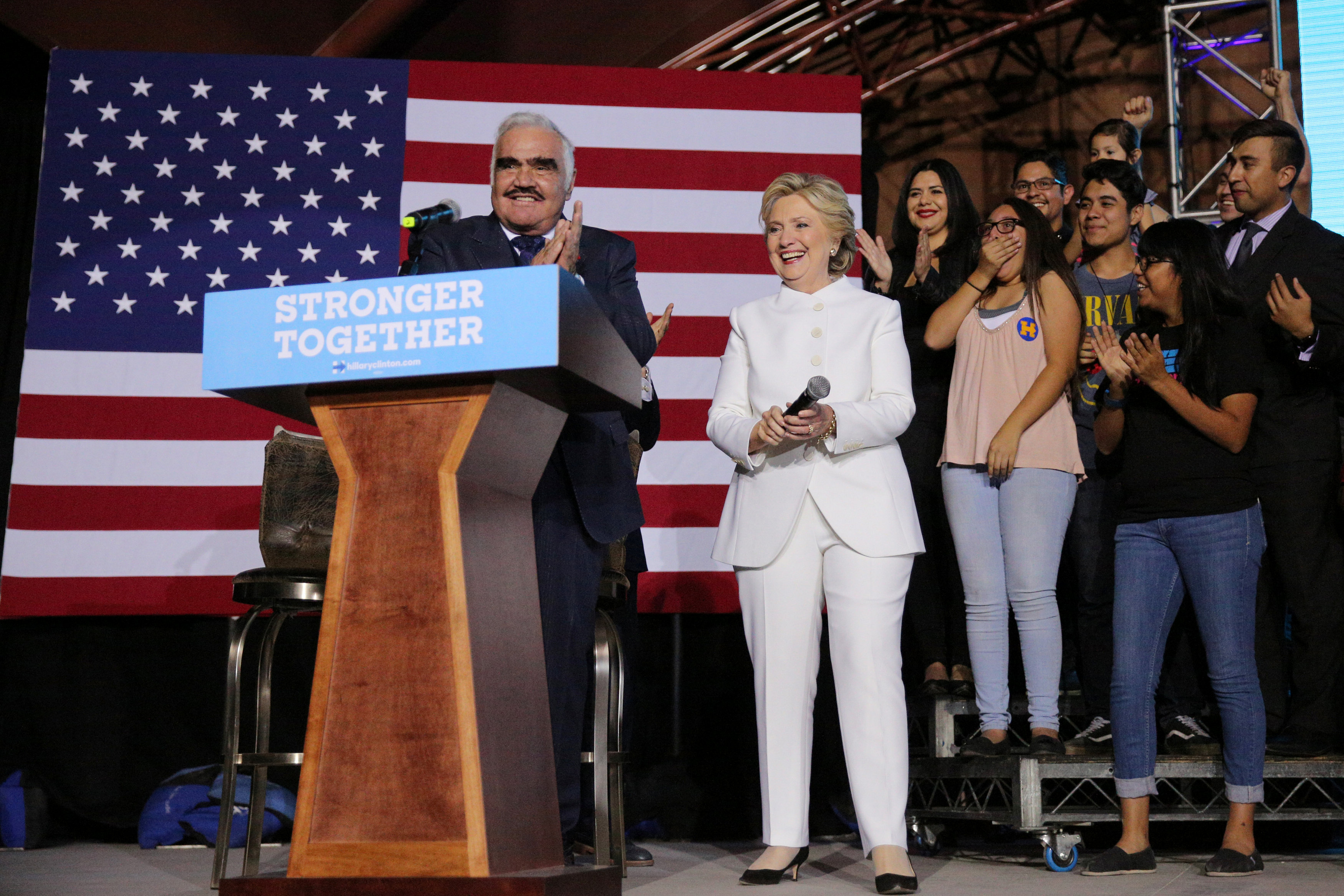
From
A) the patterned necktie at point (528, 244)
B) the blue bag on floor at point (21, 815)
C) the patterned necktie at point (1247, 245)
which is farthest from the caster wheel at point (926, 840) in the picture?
the blue bag on floor at point (21, 815)

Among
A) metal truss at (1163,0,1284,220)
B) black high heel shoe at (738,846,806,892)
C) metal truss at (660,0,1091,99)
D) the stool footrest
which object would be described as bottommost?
black high heel shoe at (738,846,806,892)

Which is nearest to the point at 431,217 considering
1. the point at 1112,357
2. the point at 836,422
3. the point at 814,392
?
the point at 814,392

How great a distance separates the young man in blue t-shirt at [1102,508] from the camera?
3191 mm

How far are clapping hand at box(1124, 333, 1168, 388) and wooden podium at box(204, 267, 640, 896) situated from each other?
1.64m

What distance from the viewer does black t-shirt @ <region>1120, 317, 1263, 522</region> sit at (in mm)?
2846

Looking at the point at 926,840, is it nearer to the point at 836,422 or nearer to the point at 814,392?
the point at 836,422

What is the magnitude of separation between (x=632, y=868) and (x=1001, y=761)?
980mm

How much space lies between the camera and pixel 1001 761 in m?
3.01

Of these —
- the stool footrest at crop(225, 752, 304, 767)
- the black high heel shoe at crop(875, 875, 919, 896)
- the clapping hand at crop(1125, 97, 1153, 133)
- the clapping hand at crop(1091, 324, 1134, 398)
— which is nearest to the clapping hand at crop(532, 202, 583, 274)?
the stool footrest at crop(225, 752, 304, 767)

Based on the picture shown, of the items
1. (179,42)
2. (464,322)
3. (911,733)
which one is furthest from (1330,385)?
(179,42)

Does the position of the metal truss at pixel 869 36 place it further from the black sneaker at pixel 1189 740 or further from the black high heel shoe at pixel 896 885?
the black high heel shoe at pixel 896 885

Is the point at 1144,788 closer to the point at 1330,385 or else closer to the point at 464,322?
the point at 1330,385

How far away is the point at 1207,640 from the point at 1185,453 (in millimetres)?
449

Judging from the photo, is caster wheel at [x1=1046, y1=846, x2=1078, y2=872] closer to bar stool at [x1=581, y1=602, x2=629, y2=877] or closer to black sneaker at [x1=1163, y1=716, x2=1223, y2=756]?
black sneaker at [x1=1163, y1=716, x2=1223, y2=756]
